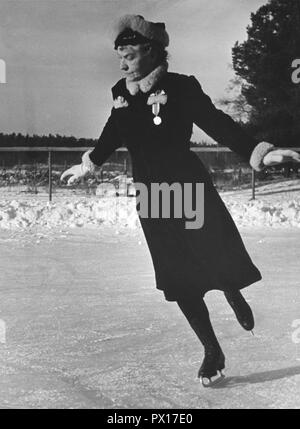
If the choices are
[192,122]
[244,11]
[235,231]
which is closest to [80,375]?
[235,231]

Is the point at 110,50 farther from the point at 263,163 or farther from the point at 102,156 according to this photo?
the point at 263,163

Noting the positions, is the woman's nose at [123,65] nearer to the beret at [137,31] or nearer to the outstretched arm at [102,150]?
the beret at [137,31]

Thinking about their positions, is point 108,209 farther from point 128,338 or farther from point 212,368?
point 212,368

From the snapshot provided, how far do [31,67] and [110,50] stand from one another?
0.61 metres

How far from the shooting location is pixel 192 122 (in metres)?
2.78

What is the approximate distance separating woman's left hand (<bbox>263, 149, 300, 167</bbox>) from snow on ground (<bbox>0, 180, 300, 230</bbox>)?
1146 mm

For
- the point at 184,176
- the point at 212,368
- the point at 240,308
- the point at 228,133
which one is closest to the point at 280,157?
the point at 228,133

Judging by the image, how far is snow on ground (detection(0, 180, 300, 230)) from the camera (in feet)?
13.7

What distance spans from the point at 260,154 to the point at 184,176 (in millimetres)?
340

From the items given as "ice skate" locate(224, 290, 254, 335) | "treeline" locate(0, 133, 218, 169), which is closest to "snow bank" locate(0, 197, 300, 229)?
A: "treeline" locate(0, 133, 218, 169)

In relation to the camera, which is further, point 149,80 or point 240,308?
point 240,308

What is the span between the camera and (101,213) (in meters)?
5.88

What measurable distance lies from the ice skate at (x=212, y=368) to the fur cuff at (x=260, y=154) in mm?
808

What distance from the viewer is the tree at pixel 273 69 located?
3.40 meters
